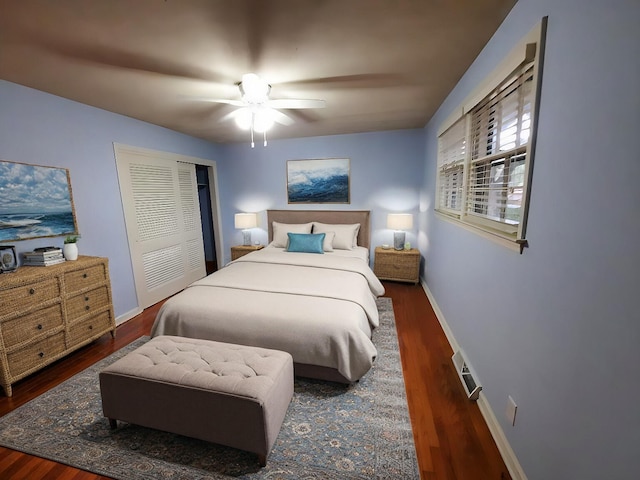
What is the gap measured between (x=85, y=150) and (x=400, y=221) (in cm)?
385

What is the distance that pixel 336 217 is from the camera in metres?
4.41

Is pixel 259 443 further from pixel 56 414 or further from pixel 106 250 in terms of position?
pixel 106 250

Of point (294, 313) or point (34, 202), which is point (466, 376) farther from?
point (34, 202)

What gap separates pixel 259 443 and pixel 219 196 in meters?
4.26

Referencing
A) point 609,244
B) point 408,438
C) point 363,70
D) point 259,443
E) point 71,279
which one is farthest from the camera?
point 71,279

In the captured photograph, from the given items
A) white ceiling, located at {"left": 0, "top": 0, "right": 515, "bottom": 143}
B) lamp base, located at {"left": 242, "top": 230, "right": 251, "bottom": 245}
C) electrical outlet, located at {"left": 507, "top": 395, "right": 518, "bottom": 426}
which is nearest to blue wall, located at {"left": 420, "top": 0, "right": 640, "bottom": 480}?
electrical outlet, located at {"left": 507, "top": 395, "right": 518, "bottom": 426}

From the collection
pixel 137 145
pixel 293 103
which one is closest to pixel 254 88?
pixel 293 103

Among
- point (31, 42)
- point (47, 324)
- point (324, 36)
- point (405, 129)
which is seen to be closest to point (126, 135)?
point (31, 42)

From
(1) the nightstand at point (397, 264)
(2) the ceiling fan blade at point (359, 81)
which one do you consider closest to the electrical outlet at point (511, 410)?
(2) the ceiling fan blade at point (359, 81)

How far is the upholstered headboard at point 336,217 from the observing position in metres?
4.34

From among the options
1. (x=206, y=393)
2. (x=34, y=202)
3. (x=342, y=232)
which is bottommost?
(x=206, y=393)

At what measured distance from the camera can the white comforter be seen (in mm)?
1911

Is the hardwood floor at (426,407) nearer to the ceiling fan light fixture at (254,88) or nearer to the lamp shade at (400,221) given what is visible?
the lamp shade at (400,221)

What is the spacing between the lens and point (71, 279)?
2.31m
